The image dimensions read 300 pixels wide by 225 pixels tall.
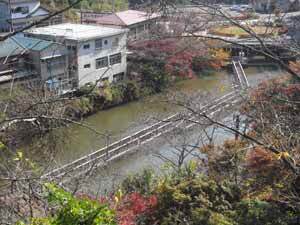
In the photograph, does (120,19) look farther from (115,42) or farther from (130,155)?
(130,155)

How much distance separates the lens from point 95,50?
15.7 meters

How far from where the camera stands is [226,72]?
1956cm

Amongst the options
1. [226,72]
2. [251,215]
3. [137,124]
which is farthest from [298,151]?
[226,72]

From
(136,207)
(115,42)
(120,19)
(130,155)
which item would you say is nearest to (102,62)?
(115,42)

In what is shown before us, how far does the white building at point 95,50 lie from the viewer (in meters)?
14.7

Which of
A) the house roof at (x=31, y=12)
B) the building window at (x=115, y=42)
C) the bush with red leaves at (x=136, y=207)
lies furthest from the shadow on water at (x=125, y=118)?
the bush with red leaves at (x=136, y=207)

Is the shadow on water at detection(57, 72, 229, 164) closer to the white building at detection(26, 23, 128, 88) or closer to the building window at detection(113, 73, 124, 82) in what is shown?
the white building at detection(26, 23, 128, 88)

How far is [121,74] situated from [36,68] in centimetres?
401

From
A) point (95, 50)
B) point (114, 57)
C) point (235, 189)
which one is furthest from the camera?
point (114, 57)

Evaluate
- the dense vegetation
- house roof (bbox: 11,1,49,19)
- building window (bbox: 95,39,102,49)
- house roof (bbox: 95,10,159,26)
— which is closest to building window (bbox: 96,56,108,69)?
building window (bbox: 95,39,102,49)

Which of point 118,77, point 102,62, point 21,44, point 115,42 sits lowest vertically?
point 118,77

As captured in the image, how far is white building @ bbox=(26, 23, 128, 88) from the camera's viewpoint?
1474cm

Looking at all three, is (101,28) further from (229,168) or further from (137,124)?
(229,168)

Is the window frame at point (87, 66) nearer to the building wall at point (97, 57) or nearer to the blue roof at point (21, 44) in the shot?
the building wall at point (97, 57)
